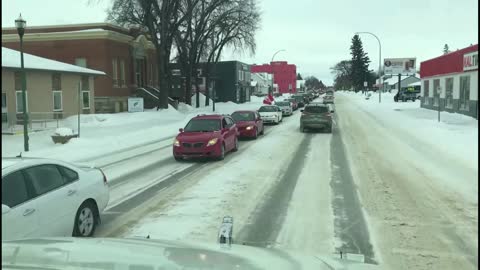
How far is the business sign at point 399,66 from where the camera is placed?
3656 inches

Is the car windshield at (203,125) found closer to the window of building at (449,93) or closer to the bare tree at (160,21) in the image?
the bare tree at (160,21)

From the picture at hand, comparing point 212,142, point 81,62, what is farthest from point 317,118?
point 81,62

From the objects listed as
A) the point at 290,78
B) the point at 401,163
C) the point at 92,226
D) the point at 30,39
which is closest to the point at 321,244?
the point at 92,226

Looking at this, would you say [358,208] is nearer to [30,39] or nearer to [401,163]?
Answer: [401,163]

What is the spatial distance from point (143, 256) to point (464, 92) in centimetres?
3538

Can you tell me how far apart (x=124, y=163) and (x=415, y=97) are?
6348 cm

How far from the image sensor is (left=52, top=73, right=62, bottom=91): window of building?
31.0m

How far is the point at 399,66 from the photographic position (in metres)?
96.6

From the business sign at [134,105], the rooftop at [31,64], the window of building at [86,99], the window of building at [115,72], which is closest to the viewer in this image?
the rooftop at [31,64]

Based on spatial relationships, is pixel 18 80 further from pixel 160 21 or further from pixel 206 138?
pixel 206 138

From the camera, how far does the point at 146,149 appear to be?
1938cm

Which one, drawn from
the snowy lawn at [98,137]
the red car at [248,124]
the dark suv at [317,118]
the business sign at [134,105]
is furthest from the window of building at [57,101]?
the dark suv at [317,118]

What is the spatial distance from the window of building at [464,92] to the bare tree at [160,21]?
856 inches

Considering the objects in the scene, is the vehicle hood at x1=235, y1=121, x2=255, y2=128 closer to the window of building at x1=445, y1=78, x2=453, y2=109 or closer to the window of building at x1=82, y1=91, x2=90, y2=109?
the window of building at x1=82, y1=91, x2=90, y2=109
